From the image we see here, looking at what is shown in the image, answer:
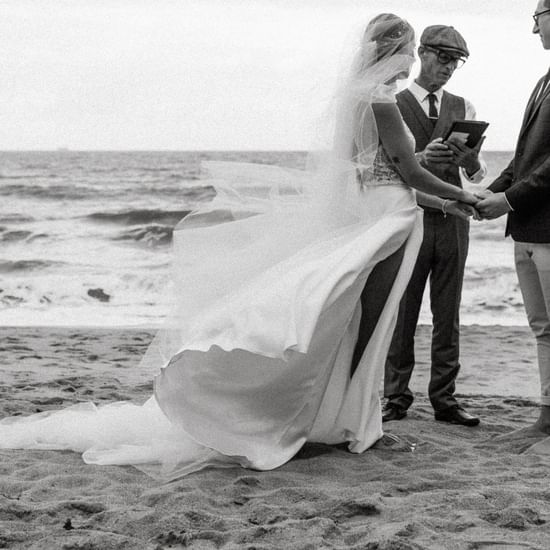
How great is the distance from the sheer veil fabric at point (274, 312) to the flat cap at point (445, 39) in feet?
2.20

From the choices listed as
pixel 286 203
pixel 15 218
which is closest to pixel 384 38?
pixel 286 203

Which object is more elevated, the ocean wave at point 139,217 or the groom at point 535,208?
the groom at point 535,208

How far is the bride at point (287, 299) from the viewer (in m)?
3.90

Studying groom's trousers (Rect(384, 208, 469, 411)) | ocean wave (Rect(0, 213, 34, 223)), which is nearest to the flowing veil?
groom's trousers (Rect(384, 208, 469, 411))

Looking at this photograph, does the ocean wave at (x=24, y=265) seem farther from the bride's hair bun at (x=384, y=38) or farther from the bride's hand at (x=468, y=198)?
the bride's hair bun at (x=384, y=38)

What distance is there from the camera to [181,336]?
13.2ft

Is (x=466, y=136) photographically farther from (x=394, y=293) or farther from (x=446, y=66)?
(x=394, y=293)

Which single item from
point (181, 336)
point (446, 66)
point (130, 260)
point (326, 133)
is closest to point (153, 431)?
point (181, 336)

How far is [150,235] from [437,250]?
14.1m

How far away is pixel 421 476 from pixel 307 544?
1026 millimetres

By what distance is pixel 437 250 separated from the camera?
5031 millimetres

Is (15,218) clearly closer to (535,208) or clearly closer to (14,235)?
(14,235)

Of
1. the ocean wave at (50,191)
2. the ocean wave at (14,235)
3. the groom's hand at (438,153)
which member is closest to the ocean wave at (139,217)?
the ocean wave at (14,235)

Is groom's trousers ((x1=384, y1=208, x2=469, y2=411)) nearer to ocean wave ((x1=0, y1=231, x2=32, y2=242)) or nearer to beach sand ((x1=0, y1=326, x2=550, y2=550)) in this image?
beach sand ((x1=0, y1=326, x2=550, y2=550))
